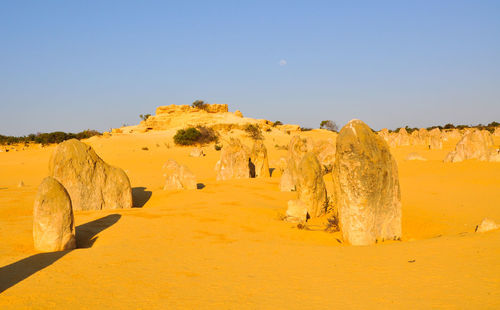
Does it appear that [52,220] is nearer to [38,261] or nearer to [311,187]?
[38,261]

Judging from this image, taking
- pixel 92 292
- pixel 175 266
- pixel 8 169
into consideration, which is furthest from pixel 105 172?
pixel 8 169

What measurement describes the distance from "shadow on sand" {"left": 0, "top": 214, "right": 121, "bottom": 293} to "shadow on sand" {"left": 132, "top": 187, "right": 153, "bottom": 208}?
10.5 feet

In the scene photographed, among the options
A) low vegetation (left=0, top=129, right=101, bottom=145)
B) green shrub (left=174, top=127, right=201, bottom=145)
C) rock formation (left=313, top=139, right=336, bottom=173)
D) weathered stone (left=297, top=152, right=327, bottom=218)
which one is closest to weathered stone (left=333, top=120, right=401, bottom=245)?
weathered stone (left=297, top=152, right=327, bottom=218)

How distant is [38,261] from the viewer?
4961mm

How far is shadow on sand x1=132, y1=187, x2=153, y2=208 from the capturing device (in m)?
10.5

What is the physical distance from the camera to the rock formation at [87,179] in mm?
8797

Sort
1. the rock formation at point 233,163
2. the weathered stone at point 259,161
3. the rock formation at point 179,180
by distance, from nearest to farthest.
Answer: the rock formation at point 179,180, the rock formation at point 233,163, the weathered stone at point 259,161

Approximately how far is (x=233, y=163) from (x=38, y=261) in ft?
35.6

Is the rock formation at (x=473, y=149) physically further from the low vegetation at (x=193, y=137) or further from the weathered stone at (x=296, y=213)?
the low vegetation at (x=193, y=137)

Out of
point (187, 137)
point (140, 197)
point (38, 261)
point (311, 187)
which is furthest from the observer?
point (187, 137)

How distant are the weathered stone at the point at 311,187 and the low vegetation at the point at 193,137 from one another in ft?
80.4

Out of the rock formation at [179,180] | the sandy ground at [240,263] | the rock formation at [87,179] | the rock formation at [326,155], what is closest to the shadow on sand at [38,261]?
the sandy ground at [240,263]

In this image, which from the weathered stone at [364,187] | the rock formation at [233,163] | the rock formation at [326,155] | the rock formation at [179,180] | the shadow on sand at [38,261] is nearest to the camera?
the shadow on sand at [38,261]

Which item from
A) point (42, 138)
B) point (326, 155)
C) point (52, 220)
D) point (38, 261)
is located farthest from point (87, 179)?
point (42, 138)
